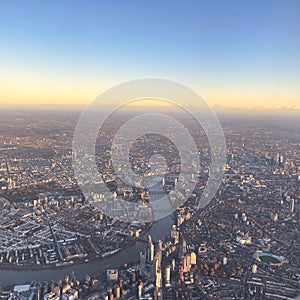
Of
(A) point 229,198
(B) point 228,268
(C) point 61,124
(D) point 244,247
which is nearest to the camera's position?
(B) point 228,268

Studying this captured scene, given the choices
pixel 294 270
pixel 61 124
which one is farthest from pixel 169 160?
pixel 61 124

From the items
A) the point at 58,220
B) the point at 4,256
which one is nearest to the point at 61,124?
the point at 58,220

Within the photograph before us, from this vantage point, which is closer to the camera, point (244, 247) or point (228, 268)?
point (228, 268)

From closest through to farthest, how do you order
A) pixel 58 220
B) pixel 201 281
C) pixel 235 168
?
pixel 201 281
pixel 58 220
pixel 235 168

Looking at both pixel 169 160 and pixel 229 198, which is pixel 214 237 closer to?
pixel 229 198

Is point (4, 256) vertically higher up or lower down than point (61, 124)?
lower down

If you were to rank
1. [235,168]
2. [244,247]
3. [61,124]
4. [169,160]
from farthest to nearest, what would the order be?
[61,124] → [235,168] → [169,160] → [244,247]

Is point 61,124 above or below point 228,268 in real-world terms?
above

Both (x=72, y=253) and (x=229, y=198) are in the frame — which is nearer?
(x=72, y=253)

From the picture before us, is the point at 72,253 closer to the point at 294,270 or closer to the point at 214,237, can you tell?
the point at 214,237
